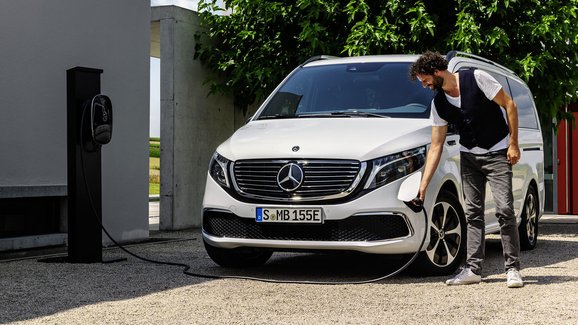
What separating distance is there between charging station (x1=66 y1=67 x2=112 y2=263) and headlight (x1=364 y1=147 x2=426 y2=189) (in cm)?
290

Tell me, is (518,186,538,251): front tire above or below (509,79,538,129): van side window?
below

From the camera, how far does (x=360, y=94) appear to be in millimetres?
8633

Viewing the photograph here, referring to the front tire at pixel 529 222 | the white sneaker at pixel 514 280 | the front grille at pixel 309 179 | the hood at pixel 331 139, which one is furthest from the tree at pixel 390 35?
the white sneaker at pixel 514 280

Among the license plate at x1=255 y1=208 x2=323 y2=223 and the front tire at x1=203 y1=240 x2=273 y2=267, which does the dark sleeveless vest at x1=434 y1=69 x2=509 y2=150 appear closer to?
the license plate at x1=255 y1=208 x2=323 y2=223

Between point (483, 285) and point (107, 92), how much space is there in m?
5.89

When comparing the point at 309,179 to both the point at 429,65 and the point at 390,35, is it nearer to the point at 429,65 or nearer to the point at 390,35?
the point at 429,65

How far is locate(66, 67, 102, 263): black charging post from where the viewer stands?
350 inches

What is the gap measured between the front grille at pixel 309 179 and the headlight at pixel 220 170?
0.24 m

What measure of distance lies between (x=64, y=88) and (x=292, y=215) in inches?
178

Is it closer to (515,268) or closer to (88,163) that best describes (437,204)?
(515,268)

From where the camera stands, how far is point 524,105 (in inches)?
438

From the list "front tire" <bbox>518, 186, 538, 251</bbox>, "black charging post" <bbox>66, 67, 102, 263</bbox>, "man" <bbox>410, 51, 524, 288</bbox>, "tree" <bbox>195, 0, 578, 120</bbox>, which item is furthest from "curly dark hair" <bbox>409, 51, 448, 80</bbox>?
"tree" <bbox>195, 0, 578, 120</bbox>

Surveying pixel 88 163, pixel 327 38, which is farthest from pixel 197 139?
pixel 88 163

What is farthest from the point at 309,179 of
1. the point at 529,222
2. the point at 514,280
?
the point at 529,222
